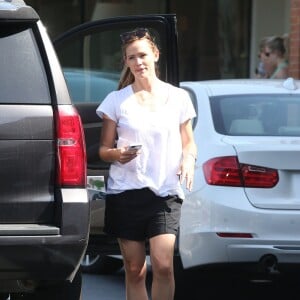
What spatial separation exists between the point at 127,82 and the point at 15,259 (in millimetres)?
1355

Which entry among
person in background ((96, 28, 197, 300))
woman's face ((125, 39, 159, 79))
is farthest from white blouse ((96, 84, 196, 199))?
woman's face ((125, 39, 159, 79))

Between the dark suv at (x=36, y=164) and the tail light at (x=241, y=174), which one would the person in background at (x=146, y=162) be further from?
the tail light at (x=241, y=174)

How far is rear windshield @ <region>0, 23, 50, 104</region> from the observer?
492 cm

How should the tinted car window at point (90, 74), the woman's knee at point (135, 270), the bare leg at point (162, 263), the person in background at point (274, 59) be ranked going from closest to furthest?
the bare leg at point (162, 263) → the woman's knee at point (135, 270) → the tinted car window at point (90, 74) → the person in background at point (274, 59)

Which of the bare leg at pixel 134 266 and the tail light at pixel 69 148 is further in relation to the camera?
the bare leg at pixel 134 266

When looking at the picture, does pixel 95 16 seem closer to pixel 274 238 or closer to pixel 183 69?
pixel 183 69

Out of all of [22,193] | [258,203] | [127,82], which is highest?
[127,82]

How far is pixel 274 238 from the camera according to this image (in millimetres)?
6285

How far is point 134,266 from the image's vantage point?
5590 mm

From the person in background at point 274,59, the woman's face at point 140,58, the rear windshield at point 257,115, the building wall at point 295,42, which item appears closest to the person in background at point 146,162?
the woman's face at point 140,58

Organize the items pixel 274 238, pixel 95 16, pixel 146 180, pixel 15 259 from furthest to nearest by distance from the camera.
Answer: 1. pixel 95 16
2. pixel 274 238
3. pixel 146 180
4. pixel 15 259


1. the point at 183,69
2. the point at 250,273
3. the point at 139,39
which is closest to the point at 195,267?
the point at 250,273

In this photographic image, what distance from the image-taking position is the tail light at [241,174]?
631 centimetres

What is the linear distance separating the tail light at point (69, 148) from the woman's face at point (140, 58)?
638 mm
